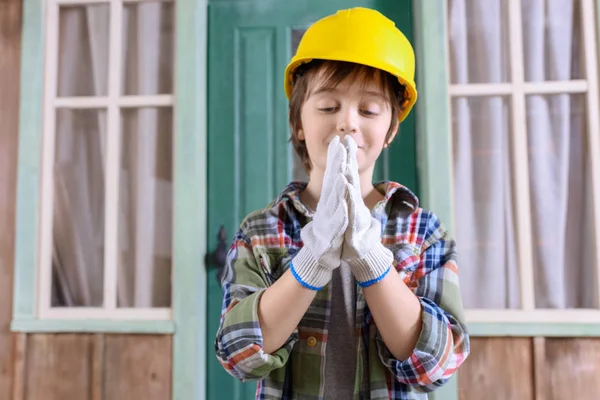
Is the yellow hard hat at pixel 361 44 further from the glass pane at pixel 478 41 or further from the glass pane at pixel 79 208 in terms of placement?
the glass pane at pixel 79 208

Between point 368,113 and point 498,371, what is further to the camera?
point 498,371

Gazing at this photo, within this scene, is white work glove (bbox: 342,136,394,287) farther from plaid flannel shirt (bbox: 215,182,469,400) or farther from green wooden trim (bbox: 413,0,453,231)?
green wooden trim (bbox: 413,0,453,231)

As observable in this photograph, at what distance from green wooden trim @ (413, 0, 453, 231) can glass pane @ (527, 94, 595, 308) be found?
0.24 m

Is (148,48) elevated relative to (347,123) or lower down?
elevated

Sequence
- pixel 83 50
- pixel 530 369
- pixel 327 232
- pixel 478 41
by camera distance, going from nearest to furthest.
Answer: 1. pixel 327 232
2. pixel 530 369
3. pixel 478 41
4. pixel 83 50

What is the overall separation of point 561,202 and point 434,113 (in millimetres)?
A: 419

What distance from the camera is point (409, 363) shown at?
74 centimetres

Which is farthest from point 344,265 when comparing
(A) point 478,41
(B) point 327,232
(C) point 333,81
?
(A) point 478,41

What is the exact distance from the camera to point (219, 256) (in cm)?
144

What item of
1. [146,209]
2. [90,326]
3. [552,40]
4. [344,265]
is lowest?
[90,326]

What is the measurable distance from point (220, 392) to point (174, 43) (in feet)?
3.32

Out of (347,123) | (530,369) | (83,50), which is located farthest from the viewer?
(83,50)

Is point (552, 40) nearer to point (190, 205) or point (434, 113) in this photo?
point (434, 113)

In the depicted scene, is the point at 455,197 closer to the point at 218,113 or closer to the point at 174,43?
the point at 218,113
